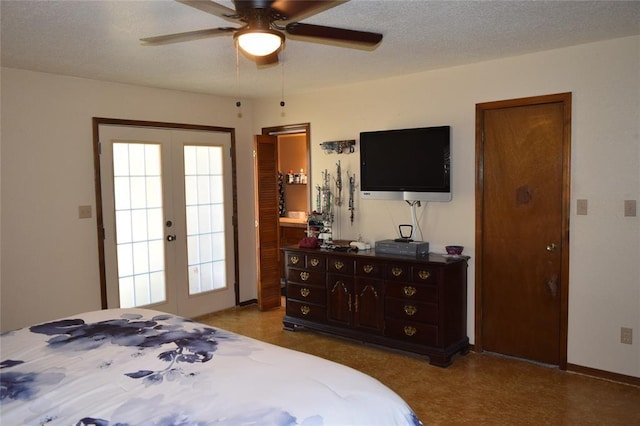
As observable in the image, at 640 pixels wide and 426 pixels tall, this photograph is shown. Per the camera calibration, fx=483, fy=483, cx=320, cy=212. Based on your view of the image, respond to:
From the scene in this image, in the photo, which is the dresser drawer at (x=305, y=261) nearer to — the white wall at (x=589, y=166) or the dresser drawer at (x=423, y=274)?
the dresser drawer at (x=423, y=274)

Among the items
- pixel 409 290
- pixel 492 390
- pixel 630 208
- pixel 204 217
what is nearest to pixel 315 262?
pixel 409 290

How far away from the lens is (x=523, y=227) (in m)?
3.85

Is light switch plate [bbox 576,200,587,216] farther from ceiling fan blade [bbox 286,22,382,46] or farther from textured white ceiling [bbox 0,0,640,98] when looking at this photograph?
ceiling fan blade [bbox 286,22,382,46]

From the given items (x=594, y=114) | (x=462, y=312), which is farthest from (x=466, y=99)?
(x=462, y=312)

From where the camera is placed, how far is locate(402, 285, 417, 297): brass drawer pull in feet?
13.0

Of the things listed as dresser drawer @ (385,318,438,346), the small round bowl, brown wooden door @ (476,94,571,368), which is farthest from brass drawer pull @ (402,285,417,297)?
brown wooden door @ (476,94,571,368)

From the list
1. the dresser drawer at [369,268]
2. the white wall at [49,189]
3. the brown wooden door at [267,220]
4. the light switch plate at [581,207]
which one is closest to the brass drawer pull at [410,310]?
the dresser drawer at [369,268]

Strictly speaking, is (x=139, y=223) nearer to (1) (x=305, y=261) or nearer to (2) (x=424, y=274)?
(1) (x=305, y=261)

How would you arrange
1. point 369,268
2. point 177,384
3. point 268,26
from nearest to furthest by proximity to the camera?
1. point 177,384
2. point 268,26
3. point 369,268

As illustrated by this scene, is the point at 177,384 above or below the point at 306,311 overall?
above

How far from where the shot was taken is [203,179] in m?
5.29

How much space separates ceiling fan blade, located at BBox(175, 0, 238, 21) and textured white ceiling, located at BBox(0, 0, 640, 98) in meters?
0.54

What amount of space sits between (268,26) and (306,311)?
3115 millimetres

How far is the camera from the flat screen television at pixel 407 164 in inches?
161
